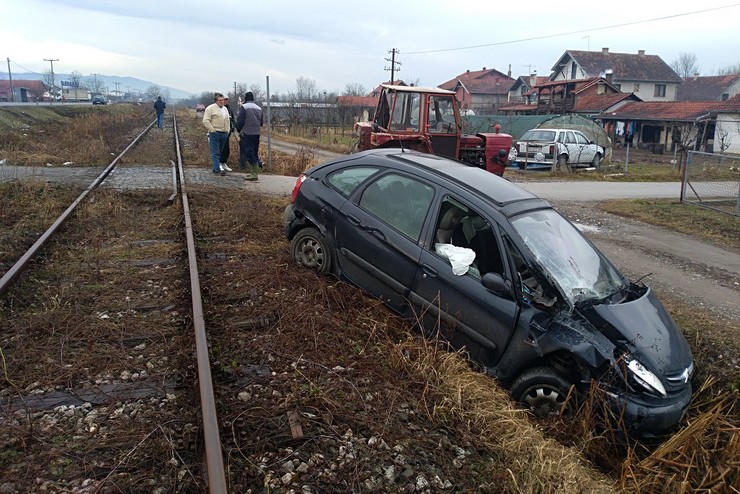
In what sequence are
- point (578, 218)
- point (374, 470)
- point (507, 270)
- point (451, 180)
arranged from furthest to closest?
point (578, 218)
point (451, 180)
point (507, 270)
point (374, 470)

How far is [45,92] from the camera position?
344 feet

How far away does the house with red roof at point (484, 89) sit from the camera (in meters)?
80.7

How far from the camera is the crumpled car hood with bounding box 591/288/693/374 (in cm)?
407

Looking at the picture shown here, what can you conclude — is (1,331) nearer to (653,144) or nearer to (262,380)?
(262,380)

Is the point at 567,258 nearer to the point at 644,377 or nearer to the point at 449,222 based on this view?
the point at 449,222

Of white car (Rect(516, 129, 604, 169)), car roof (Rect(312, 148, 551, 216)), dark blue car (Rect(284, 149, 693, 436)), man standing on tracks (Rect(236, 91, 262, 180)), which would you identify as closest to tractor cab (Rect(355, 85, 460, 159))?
man standing on tracks (Rect(236, 91, 262, 180))

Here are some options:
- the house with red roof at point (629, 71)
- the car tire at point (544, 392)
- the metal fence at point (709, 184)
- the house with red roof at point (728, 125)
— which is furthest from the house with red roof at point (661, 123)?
the car tire at point (544, 392)

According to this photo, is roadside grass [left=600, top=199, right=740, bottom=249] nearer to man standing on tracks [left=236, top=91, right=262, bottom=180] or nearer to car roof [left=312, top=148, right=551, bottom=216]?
car roof [left=312, top=148, right=551, bottom=216]

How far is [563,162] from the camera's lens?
74.6ft

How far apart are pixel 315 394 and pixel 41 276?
3.86m

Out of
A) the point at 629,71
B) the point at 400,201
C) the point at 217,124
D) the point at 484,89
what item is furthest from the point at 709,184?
the point at 484,89

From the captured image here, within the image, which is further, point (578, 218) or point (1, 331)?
point (578, 218)

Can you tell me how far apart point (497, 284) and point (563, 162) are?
20069mm

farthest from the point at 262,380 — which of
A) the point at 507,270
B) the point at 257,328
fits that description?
the point at 507,270
